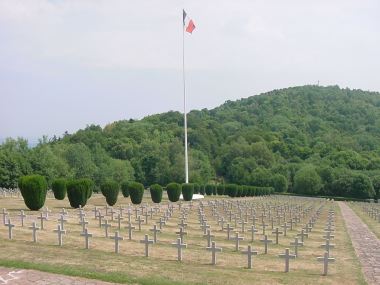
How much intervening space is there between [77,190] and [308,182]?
71.7 metres

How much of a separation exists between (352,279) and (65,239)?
8.26 m

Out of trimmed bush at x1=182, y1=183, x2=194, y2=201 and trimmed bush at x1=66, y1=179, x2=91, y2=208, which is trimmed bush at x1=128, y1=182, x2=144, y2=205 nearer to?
trimmed bush at x1=66, y1=179, x2=91, y2=208

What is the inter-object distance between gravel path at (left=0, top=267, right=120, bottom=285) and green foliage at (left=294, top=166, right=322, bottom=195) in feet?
281

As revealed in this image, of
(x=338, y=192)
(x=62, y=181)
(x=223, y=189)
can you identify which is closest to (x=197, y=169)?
(x=338, y=192)

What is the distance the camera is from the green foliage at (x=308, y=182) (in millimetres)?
92412

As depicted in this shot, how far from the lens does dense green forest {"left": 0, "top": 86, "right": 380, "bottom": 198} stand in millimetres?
77375

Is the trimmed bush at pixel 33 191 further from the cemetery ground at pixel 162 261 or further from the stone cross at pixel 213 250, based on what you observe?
the stone cross at pixel 213 250

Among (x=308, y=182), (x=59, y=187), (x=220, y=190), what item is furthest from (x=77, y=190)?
(x=308, y=182)

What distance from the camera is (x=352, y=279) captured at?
1184 centimetres

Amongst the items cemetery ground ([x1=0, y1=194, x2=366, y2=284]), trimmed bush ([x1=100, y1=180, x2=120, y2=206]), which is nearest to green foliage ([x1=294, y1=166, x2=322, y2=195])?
trimmed bush ([x1=100, y1=180, x2=120, y2=206])

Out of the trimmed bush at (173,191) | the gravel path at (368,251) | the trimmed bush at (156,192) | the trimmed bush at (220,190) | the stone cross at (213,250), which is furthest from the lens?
the trimmed bush at (220,190)

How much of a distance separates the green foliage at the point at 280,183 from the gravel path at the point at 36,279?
90717 millimetres

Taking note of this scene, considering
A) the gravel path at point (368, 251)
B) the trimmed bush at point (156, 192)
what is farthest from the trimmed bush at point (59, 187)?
the gravel path at point (368, 251)

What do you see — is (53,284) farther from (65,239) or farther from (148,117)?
(148,117)
